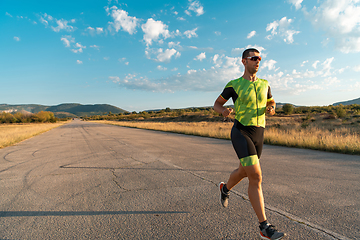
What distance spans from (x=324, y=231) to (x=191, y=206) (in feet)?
5.92

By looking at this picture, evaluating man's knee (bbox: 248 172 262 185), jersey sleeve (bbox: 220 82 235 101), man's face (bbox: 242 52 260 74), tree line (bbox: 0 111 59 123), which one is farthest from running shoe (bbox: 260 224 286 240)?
tree line (bbox: 0 111 59 123)

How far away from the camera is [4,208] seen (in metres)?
3.29

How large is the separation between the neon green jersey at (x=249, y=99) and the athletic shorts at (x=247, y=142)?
81 mm

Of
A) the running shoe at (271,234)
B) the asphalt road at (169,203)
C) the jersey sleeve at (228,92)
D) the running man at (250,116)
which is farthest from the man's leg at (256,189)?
the jersey sleeve at (228,92)

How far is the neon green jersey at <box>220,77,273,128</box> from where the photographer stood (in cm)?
252

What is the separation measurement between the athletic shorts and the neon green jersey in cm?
8

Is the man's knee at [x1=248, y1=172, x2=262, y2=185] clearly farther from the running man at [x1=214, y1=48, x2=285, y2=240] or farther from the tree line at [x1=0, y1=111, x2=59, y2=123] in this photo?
the tree line at [x1=0, y1=111, x2=59, y2=123]

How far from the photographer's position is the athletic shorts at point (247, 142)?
95.3 inches

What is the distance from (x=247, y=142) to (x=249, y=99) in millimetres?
568

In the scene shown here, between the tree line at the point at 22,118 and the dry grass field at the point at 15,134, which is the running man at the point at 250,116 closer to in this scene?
the dry grass field at the point at 15,134

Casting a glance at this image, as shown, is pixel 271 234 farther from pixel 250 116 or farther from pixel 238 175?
pixel 250 116

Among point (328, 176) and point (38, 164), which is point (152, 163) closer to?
point (38, 164)

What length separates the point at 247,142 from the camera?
2.45 meters

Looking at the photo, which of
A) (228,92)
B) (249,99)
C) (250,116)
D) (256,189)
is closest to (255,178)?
(256,189)
